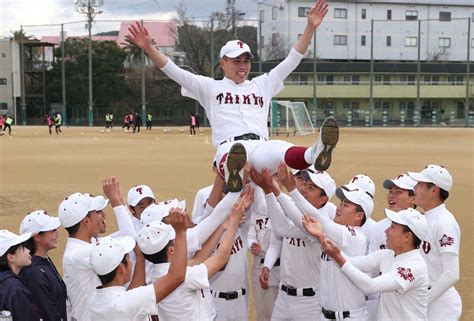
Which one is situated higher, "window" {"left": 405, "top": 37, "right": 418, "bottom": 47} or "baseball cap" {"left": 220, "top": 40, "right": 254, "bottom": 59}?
"window" {"left": 405, "top": 37, "right": 418, "bottom": 47}

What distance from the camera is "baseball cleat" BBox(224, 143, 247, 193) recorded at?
4086 millimetres

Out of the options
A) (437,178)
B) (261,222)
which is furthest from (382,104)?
(437,178)

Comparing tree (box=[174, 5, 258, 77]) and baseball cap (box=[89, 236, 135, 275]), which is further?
tree (box=[174, 5, 258, 77])

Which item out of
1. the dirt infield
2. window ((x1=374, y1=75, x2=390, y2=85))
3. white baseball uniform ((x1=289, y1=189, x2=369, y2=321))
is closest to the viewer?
white baseball uniform ((x1=289, y1=189, x2=369, y2=321))

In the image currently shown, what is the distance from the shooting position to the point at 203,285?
4.04 meters

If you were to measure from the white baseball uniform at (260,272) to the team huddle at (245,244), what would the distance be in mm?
14

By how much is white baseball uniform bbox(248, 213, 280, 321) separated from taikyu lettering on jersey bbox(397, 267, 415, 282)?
2.04 m

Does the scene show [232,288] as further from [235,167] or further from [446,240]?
[446,240]

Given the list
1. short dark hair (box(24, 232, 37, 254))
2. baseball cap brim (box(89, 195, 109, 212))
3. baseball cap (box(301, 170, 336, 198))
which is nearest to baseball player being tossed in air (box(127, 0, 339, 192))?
baseball cap (box(301, 170, 336, 198))

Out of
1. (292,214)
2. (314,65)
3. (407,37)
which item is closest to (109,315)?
(292,214)

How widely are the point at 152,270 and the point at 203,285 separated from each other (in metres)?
0.39

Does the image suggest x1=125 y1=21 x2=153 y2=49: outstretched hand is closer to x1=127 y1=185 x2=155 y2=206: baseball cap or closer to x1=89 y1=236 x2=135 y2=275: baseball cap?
x1=127 y1=185 x2=155 y2=206: baseball cap

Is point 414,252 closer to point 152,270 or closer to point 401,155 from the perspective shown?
point 152,270

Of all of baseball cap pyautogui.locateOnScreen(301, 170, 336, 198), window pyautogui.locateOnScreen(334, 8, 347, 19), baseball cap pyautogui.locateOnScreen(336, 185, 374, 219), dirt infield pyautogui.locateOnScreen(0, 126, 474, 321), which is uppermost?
window pyautogui.locateOnScreen(334, 8, 347, 19)
